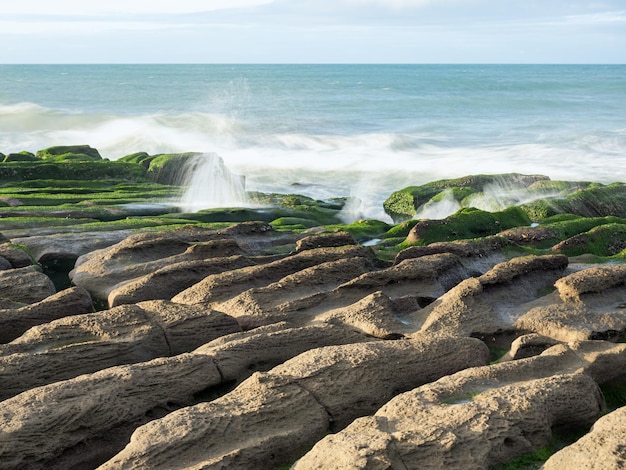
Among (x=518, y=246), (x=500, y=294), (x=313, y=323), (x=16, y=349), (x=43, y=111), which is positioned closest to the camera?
(x=16, y=349)

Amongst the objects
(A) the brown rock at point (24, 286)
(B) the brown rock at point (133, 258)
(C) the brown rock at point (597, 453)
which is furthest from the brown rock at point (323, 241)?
(C) the brown rock at point (597, 453)

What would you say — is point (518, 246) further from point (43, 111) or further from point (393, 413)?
point (43, 111)

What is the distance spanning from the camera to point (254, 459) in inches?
275

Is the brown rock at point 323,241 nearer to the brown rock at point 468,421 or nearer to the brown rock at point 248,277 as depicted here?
the brown rock at point 248,277

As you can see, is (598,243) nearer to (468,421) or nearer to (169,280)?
(169,280)

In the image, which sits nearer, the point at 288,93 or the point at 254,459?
the point at 254,459

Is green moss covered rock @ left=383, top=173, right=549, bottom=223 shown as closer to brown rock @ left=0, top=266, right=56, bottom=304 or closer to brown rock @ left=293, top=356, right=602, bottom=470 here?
brown rock @ left=0, top=266, right=56, bottom=304

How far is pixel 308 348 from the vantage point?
959cm

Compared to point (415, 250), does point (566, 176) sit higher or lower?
lower

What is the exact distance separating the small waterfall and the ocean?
405 centimetres

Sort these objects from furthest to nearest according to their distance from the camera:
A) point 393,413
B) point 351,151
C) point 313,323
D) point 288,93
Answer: point 288,93, point 351,151, point 313,323, point 393,413

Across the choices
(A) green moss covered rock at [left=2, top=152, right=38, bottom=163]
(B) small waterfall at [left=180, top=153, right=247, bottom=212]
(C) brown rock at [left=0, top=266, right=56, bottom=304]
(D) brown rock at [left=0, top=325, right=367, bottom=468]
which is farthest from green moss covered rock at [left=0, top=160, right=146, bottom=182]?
(D) brown rock at [left=0, top=325, right=367, bottom=468]

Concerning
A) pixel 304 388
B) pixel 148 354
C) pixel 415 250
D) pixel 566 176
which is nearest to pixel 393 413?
pixel 304 388

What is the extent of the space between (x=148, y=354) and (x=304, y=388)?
8.39 feet
